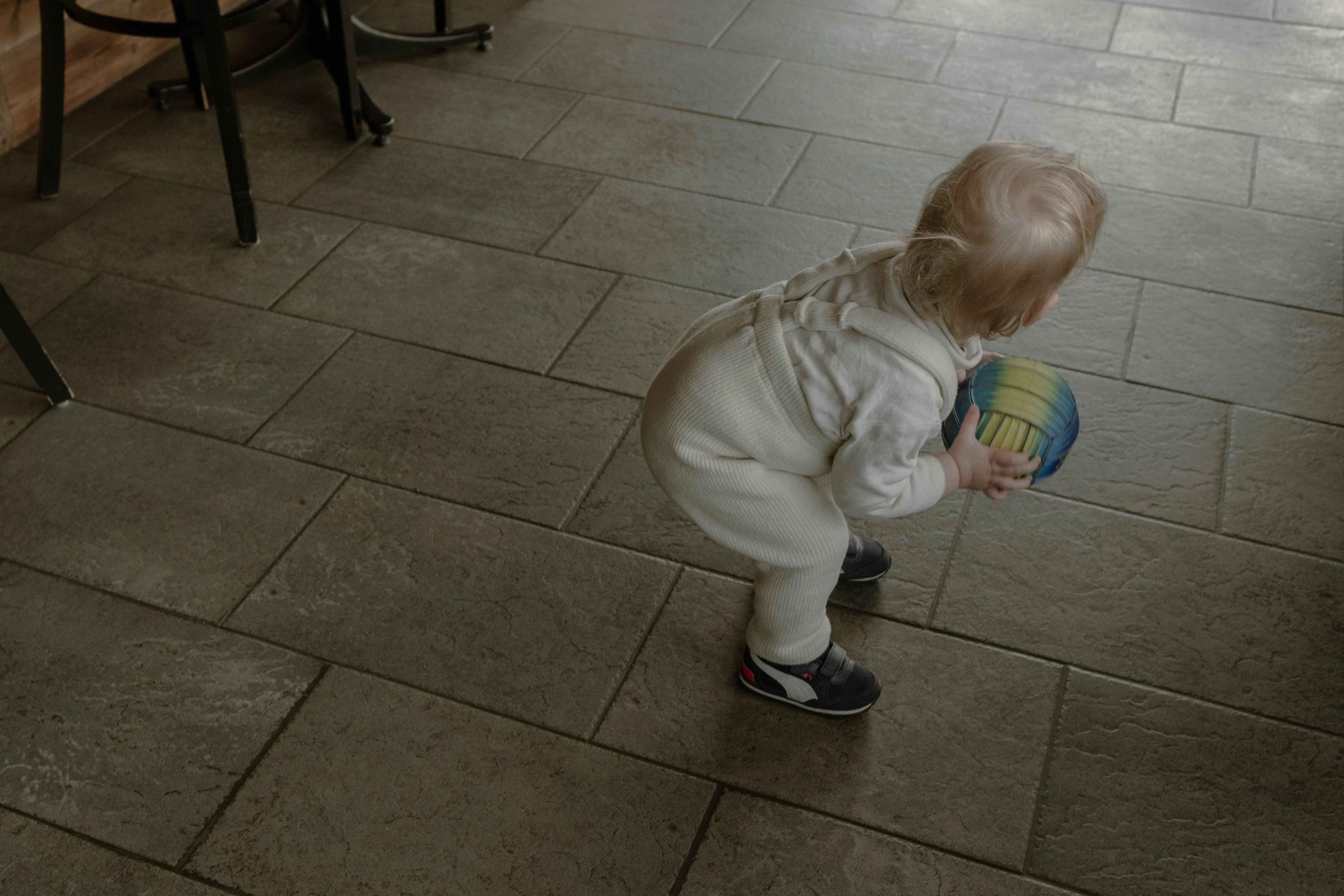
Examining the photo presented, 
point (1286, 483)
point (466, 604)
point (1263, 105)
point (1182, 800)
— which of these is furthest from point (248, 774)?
point (1263, 105)

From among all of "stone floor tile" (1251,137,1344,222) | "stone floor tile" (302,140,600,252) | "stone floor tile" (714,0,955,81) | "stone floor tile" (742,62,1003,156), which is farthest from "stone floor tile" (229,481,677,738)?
"stone floor tile" (714,0,955,81)

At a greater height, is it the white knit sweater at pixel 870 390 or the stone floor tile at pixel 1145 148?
the white knit sweater at pixel 870 390

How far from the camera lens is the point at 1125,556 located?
2.05 metres

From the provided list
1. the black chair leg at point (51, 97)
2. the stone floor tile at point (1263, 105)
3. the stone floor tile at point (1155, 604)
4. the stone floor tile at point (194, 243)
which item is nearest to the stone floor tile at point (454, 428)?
the stone floor tile at point (194, 243)

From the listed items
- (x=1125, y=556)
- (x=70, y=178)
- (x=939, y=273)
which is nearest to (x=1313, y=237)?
(x=1125, y=556)

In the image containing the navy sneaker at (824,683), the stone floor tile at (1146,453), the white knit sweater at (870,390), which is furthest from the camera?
the stone floor tile at (1146,453)

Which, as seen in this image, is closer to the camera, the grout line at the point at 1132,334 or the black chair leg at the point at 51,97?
the grout line at the point at 1132,334

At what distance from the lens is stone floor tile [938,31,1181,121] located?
341cm

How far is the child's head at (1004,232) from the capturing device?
1.27 m

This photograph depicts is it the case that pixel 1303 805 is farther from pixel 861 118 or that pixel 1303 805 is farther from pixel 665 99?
pixel 665 99

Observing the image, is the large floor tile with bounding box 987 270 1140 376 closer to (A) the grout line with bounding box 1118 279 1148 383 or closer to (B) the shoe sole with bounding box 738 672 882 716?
(A) the grout line with bounding box 1118 279 1148 383

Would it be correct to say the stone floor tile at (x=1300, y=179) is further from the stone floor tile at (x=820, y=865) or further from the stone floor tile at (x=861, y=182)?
the stone floor tile at (x=820, y=865)

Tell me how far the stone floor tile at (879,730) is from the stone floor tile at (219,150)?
182 cm

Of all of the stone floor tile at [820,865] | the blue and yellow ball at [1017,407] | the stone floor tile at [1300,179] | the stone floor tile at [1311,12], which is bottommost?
the stone floor tile at [820,865]
